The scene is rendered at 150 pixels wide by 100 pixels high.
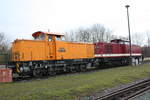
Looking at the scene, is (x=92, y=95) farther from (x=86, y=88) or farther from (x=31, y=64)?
(x=31, y=64)

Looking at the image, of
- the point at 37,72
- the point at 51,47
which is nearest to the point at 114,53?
the point at 51,47

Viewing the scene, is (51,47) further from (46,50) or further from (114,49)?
(114,49)

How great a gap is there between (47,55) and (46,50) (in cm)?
47

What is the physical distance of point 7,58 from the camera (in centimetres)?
1460

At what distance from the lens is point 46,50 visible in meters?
16.0

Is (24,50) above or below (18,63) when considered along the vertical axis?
above

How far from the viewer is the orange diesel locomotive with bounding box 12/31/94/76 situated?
1447 centimetres

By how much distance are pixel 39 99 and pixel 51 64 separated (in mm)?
8391

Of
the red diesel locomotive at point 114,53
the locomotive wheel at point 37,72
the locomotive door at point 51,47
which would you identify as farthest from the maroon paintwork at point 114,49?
the locomotive wheel at point 37,72

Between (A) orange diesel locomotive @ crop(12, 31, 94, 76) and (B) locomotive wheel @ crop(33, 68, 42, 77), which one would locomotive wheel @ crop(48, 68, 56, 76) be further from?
(B) locomotive wheel @ crop(33, 68, 42, 77)

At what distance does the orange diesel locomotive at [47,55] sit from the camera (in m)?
14.5

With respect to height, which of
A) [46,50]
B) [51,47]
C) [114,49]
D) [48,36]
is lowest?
[46,50]

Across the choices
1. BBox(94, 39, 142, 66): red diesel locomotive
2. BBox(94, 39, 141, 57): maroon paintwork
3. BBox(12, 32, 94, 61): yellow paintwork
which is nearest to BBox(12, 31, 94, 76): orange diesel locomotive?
BBox(12, 32, 94, 61): yellow paintwork

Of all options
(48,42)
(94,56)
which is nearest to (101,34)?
(94,56)
